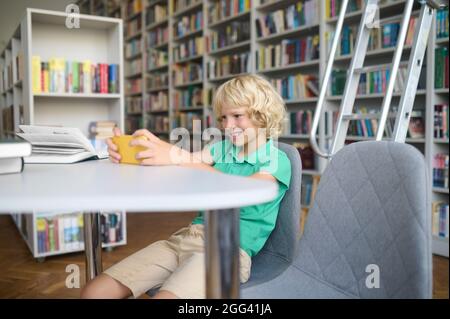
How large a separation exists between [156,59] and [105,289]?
17.1 ft

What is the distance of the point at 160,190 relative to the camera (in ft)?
1.92

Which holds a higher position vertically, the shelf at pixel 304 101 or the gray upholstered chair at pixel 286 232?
the shelf at pixel 304 101

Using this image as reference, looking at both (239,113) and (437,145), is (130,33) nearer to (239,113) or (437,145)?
(437,145)

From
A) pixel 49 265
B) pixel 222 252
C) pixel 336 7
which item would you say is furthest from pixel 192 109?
pixel 222 252

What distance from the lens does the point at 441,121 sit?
9.11ft

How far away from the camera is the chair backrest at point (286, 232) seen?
3.59 ft

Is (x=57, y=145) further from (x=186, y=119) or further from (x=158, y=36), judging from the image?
(x=158, y=36)

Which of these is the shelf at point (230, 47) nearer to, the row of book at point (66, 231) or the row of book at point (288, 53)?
the row of book at point (288, 53)

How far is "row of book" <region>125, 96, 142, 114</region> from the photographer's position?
634 cm

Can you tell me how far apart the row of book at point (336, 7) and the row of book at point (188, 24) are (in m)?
1.85

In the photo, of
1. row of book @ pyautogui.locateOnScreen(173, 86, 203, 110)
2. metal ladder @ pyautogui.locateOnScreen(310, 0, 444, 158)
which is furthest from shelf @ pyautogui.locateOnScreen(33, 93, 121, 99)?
row of book @ pyautogui.locateOnScreen(173, 86, 203, 110)

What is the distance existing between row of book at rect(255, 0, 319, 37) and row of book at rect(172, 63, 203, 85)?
1134 millimetres

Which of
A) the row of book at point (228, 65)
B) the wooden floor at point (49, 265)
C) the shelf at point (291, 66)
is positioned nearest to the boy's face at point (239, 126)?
the wooden floor at point (49, 265)

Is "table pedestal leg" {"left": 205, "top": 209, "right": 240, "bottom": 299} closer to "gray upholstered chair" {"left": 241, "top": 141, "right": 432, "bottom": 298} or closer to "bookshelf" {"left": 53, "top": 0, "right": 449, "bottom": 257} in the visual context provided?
"gray upholstered chair" {"left": 241, "top": 141, "right": 432, "bottom": 298}
